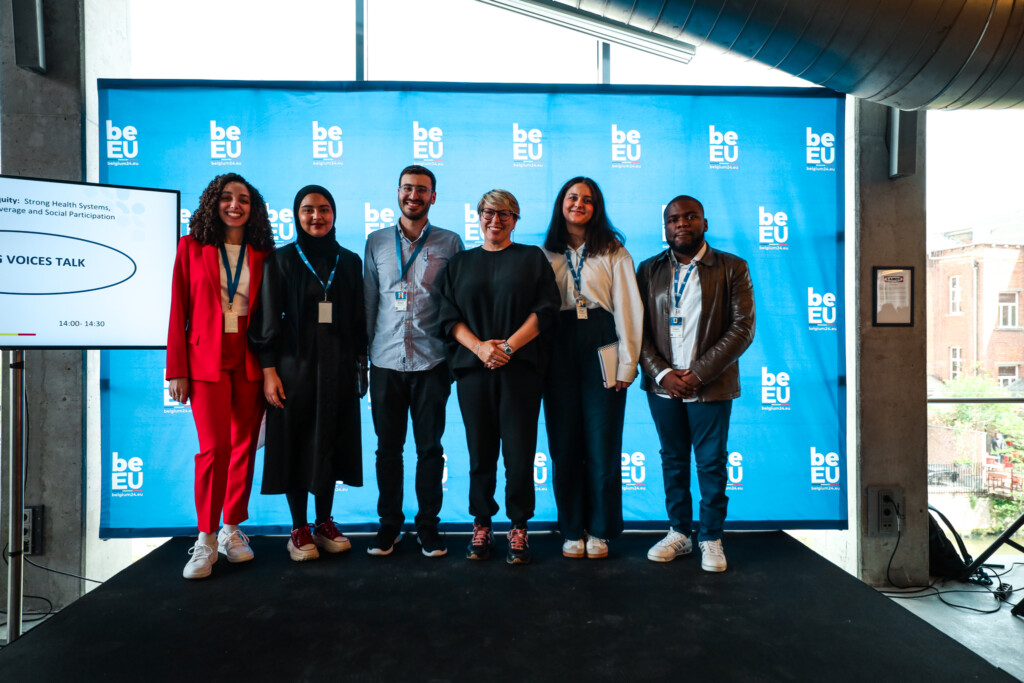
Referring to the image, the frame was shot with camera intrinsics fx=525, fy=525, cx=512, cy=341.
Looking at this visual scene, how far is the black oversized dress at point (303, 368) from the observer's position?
Result: 7.32 feet

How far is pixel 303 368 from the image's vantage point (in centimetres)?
224

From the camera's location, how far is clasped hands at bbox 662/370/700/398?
224cm

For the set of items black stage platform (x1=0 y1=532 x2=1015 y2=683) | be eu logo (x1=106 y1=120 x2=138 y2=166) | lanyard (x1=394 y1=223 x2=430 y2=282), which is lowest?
black stage platform (x1=0 y1=532 x2=1015 y2=683)

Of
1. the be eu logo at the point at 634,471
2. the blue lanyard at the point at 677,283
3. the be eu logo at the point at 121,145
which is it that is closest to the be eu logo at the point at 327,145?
the be eu logo at the point at 121,145

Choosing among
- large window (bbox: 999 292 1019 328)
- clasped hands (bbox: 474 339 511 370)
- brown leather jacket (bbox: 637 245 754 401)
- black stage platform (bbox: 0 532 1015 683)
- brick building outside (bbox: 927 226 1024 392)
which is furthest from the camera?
large window (bbox: 999 292 1019 328)

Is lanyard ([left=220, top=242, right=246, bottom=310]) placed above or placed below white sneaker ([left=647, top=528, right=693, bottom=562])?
above

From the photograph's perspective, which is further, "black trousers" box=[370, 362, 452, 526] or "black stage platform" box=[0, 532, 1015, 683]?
"black trousers" box=[370, 362, 452, 526]

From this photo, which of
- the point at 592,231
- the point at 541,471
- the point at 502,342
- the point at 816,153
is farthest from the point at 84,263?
the point at 816,153

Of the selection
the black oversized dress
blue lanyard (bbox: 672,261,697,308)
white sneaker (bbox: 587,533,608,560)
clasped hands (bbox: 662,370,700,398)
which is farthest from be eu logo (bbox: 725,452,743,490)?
the black oversized dress

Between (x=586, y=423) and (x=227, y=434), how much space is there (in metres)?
1.52

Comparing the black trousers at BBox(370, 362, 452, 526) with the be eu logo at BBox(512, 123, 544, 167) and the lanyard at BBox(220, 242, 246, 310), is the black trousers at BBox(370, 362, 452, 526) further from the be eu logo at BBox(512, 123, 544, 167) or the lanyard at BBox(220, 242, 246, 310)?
the be eu logo at BBox(512, 123, 544, 167)

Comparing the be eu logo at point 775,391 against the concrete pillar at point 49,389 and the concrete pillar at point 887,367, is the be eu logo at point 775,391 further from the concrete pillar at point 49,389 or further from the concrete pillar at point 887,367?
the concrete pillar at point 49,389

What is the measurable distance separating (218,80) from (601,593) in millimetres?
3046

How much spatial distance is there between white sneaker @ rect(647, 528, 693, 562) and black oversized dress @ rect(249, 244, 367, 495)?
1444mm
